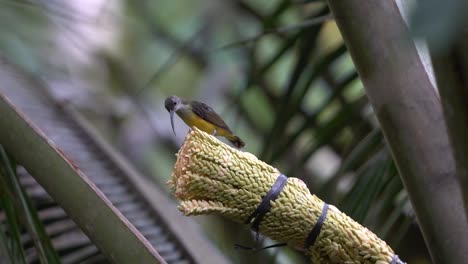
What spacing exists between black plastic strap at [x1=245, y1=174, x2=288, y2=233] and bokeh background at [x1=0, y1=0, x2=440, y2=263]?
0.86 feet

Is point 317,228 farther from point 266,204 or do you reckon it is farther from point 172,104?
point 172,104

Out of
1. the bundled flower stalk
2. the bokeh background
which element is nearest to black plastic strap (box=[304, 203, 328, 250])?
the bundled flower stalk

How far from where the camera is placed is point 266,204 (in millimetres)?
516

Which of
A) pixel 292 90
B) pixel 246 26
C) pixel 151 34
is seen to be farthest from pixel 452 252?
pixel 151 34

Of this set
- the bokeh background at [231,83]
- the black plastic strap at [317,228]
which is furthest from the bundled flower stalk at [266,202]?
the bokeh background at [231,83]

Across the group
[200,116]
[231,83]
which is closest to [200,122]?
[200,116]

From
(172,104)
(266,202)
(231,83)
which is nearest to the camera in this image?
(266,202)

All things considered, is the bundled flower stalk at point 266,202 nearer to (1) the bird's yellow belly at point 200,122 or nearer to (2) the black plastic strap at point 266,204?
(2) the black plastic strap at point 266,204

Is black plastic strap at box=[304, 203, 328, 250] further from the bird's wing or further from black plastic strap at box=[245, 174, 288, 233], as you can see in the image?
the bird's wing

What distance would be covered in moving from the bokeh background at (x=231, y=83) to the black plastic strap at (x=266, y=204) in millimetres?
262

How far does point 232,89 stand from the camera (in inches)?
89.2

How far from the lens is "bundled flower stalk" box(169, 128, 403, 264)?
510 mm

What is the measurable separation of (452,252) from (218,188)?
7.4 inches

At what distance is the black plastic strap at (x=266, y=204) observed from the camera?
52 centimetres
